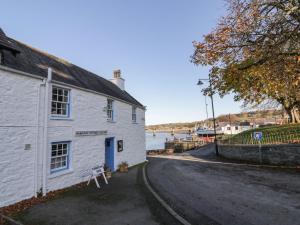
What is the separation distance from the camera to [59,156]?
11.3m

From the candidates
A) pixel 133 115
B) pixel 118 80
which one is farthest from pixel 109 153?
pixel 118 80

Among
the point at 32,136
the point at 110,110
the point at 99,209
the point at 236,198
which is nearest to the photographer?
the point at 99,209

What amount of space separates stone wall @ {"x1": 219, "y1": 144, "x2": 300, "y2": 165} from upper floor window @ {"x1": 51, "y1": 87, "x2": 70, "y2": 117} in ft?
50.6

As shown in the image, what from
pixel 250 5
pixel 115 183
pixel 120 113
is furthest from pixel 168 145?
pixel 250 5

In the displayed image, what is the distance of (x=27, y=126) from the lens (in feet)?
31.7

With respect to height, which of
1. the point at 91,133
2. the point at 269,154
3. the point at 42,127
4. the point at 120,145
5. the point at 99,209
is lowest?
the point at 99,209

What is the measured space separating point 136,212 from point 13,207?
4.88m

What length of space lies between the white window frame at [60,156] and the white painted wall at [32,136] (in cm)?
24

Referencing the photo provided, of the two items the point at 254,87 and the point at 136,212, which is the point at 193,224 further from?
the point at 254,87

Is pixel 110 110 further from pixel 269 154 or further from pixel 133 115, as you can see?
pixel 269 154

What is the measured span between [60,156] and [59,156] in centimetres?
8

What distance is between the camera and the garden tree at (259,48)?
10.5 m

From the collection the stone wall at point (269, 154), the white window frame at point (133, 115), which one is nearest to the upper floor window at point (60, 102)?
the white window frame at point (133, 115)

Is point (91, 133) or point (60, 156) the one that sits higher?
point (91, 133)
